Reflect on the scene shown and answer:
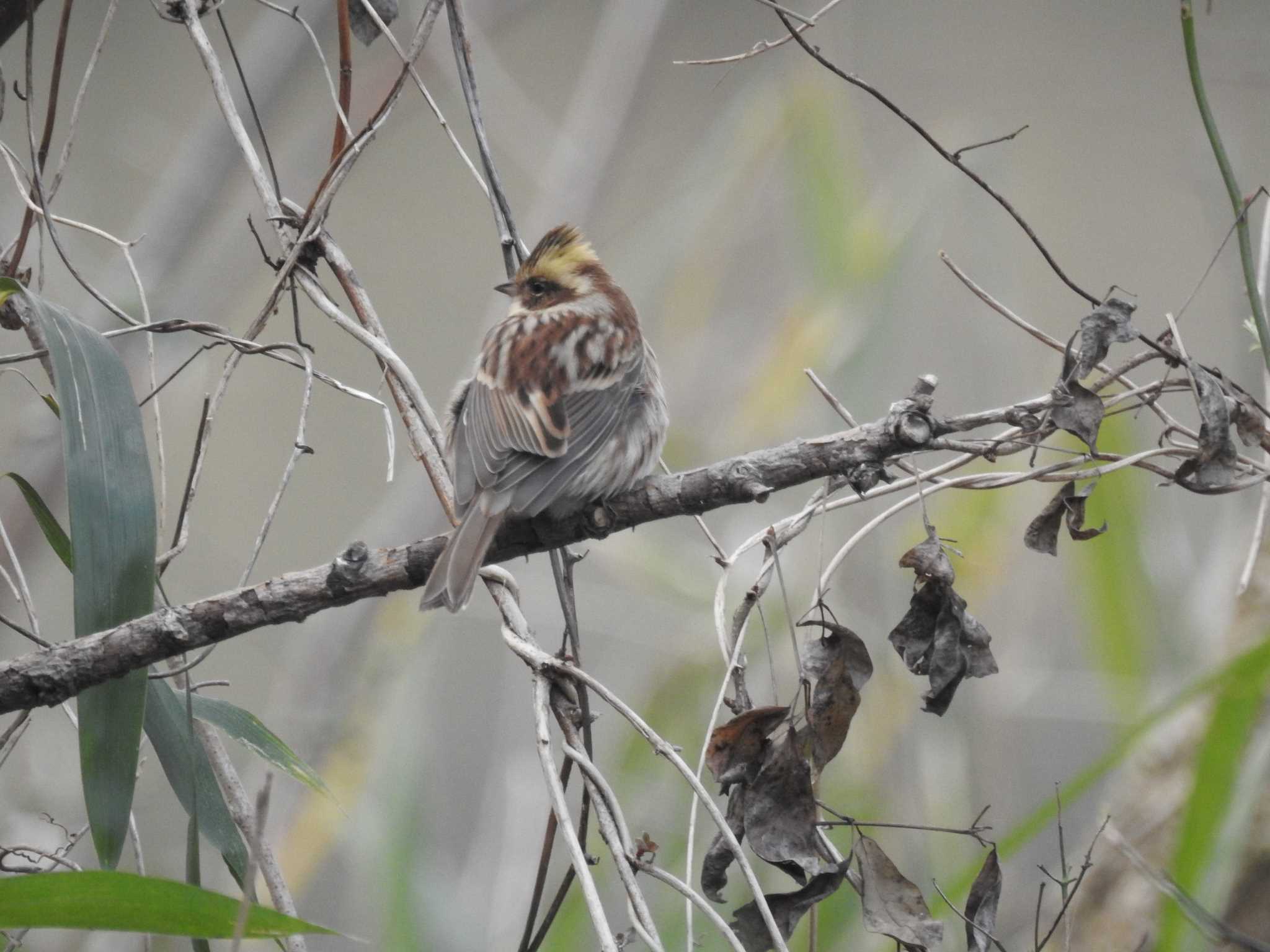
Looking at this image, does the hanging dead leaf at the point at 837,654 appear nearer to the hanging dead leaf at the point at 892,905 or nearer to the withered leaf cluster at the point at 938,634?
the withered leaf cluster at the point at 938,634

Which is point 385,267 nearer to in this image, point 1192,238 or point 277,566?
point 277,566

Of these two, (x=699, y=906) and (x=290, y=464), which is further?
(x=290, y=464)

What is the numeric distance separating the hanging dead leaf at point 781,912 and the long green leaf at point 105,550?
819 millimetres

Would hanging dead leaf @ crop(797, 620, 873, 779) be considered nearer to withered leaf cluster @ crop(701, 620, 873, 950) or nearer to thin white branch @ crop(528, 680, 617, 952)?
withered leaf cluster @ crop(701, 620, 873, 950)

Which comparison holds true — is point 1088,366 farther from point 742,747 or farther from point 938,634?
point 742,747

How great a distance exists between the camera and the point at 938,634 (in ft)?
5.42

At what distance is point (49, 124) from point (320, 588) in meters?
1.12

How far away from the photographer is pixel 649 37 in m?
3.98

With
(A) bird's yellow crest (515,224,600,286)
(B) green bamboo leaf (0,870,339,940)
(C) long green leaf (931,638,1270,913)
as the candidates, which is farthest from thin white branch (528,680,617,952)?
(A) bird's yellow crest (515,224,600,286)

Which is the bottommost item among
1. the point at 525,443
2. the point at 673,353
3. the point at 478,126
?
the point at 525,443

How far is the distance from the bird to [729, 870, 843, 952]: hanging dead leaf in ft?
2.04

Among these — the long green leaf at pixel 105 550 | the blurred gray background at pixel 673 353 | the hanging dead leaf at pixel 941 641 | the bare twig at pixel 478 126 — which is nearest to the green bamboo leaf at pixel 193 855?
the long green leaf at pixel 105 550

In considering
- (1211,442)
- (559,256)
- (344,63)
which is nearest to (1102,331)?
(1211,442)

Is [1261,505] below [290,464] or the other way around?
below
